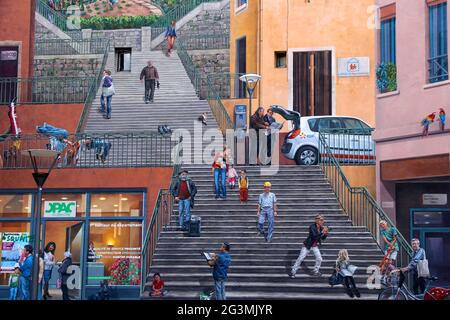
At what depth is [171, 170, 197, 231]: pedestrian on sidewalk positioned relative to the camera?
21.0 metres

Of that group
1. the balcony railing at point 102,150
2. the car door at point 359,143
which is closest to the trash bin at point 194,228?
the balcony railing at point 102,150

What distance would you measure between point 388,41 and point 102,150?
26.2 ft

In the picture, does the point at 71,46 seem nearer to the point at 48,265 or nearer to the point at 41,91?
the point at 41,91

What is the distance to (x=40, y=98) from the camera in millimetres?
27500

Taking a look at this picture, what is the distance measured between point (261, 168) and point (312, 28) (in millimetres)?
7005

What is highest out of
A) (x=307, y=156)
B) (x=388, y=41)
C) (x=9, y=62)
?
(x=9, y=62)

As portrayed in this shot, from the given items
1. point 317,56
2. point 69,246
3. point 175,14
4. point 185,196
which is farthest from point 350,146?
point 175,14

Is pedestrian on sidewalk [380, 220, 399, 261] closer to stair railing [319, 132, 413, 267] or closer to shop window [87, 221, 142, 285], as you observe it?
stair railing [319, 132, 413, 267]

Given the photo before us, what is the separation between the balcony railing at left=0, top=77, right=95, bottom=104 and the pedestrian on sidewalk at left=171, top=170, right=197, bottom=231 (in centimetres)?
712

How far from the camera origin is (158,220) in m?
21.9

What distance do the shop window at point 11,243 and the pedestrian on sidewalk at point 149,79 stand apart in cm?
611

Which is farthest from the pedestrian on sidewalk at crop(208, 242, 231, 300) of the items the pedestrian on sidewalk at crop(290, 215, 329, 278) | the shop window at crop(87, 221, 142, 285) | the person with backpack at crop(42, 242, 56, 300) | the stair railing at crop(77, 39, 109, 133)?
the stair railing at crop(77, 39, 109, 133)
